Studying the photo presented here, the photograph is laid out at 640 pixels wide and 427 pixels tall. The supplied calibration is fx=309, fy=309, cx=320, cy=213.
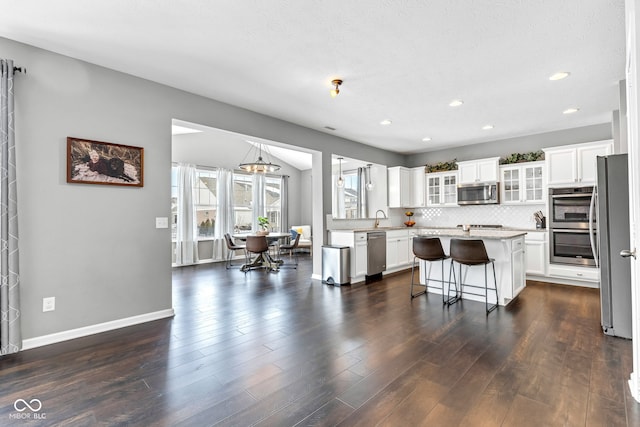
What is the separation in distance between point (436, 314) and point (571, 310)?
66.4 inches

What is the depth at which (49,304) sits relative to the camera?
2.85 m

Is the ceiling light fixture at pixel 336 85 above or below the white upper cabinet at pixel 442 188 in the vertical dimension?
above

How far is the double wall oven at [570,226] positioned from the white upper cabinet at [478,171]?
1.05 meters

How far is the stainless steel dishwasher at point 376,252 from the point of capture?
552 cm

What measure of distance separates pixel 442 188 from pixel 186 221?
5.97m

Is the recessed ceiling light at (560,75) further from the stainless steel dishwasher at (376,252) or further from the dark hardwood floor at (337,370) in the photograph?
the stainless steel dishwasher at (376,252)

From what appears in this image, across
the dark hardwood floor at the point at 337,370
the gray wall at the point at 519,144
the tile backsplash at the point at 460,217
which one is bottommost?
the dark hardwood floor at the point at 337,370

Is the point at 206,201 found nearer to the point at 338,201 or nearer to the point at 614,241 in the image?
the point at 338,201

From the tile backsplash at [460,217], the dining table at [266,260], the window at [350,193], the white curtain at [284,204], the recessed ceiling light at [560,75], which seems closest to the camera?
the recessed ceiling light at [560,75]

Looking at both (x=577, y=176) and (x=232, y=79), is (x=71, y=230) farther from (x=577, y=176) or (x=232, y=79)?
(x=577, y=176)

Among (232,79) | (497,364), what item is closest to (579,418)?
(497,364)

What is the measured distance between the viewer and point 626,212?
2908mm

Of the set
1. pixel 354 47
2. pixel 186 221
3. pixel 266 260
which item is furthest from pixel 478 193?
pixel 186 221

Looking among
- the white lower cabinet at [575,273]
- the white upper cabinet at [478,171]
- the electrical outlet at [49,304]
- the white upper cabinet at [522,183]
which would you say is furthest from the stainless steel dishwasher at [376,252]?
the electrical outlet at [49,304]
